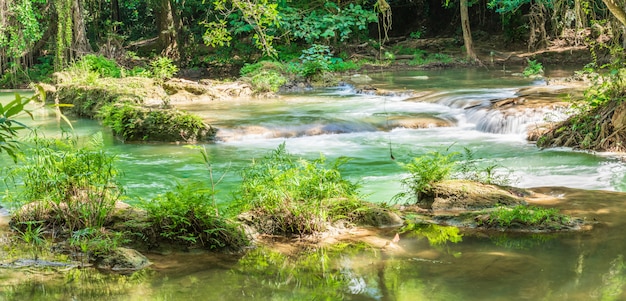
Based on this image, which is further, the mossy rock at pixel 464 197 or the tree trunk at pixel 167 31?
the tree trunk at pixel 167 31

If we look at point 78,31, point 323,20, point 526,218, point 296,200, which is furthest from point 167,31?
point 526,218

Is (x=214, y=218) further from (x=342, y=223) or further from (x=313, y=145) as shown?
(x=313, y=145)

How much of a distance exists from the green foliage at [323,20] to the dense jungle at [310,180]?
2.16 metres

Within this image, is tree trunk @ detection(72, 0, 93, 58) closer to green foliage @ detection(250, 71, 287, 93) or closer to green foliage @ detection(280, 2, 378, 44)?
green foliage @ detection(250, 71, 287, 93)

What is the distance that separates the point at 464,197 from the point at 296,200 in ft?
5.92

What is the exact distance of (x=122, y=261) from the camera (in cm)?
456

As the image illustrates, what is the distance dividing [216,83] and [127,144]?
814cm

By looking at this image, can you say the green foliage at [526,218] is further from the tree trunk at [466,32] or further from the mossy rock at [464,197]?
the tree trunk at [466,32]

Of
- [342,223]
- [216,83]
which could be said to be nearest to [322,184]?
[342,223]

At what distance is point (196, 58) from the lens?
26297 millimetres

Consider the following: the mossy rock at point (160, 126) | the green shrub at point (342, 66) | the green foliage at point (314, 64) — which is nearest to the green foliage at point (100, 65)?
the green foliage at point (314, 64)

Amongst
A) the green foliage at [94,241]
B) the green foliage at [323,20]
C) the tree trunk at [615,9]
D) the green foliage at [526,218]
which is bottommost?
the green foliage at [526,218]

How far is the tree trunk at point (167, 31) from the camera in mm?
25844

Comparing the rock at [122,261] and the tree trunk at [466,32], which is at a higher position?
the tree trunk at [466,32]
